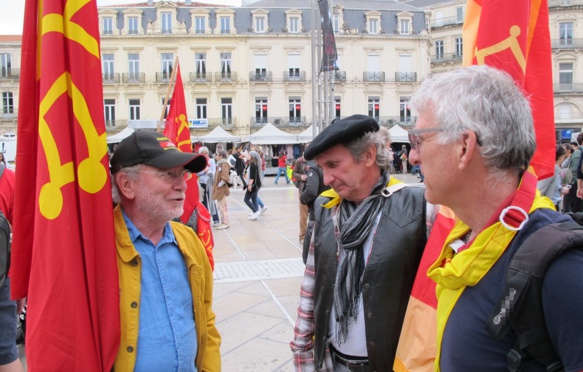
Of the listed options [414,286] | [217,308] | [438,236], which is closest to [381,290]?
[414,286]

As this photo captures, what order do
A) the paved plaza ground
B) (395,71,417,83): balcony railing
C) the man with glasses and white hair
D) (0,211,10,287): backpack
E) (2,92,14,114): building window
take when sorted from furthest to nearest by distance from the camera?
(395,71,417,83): balcony railing
(2,92,14,114): building window
the paved plaza ground
(0,211,10,287): backpack
the man with glasses and white hair

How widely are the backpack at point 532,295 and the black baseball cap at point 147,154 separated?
1.35 metres

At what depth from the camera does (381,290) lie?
198cm

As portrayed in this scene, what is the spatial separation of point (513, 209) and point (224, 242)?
8.02 metres

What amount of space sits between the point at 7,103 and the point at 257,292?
39799mm

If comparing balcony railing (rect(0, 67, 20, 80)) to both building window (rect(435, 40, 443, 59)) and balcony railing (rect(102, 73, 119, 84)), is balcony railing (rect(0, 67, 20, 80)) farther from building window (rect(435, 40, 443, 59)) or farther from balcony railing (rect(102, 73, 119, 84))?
building window (rect(435, 40, 443, 59))

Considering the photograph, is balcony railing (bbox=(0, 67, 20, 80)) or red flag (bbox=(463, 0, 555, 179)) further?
balcony railing (bbox=(0, 67, 20, 80))

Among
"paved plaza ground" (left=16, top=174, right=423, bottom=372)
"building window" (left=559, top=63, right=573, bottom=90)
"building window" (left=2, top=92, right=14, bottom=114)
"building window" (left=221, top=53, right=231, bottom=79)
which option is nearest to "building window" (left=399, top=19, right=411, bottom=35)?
"building window" (left=559, top=63, right=573, bottom=90)

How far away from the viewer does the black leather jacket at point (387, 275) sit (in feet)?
6.48

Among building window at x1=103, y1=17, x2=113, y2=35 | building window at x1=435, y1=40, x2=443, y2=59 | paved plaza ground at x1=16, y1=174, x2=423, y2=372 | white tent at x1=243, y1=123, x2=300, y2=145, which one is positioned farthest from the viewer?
building window at x1=435, y1=40, x2=443, y2=59

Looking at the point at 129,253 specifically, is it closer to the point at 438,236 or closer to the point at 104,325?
the point at 104,325

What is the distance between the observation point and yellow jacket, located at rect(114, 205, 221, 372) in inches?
74.2

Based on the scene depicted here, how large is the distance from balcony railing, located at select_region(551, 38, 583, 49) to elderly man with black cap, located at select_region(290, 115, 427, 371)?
4691 centimetres

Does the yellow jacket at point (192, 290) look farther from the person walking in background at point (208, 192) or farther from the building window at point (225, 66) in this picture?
the building window at point (225, 66)
